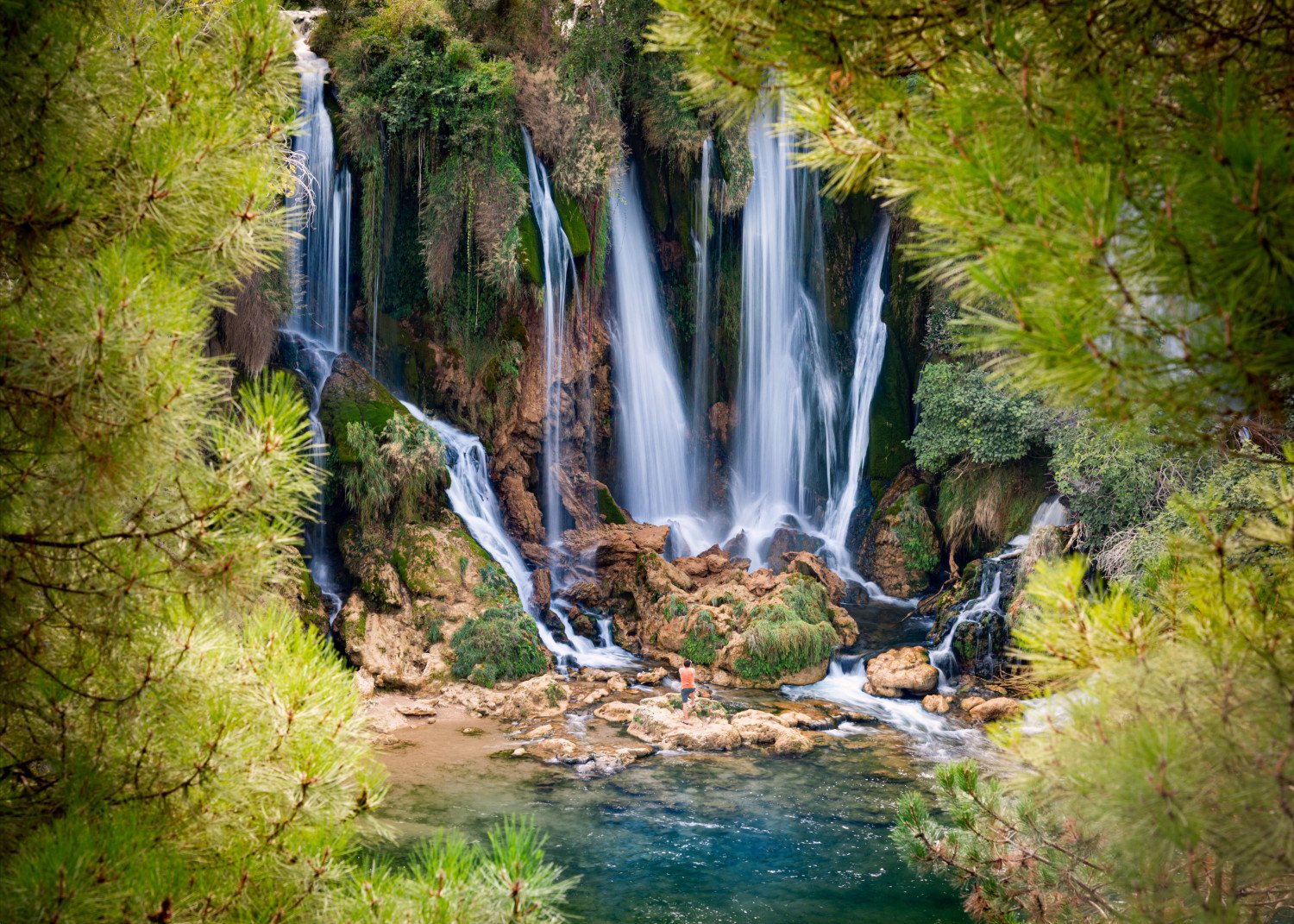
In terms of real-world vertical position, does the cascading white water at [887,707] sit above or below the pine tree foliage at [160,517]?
below

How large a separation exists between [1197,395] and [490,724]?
33.1ft

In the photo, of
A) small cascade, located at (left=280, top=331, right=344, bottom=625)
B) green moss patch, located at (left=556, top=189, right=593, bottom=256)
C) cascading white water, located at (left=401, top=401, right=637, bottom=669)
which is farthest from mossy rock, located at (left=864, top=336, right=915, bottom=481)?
small cascade, located at (left=280, top=331, right=344, bottom=625)

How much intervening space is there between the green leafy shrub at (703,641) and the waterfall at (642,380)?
542 cm

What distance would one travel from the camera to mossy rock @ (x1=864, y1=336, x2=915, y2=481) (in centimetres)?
1991

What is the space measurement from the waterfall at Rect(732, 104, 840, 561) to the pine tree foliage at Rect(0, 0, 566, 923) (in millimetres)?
17817

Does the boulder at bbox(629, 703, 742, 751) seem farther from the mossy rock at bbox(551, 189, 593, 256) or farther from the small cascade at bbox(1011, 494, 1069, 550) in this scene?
the mossy rock at bbox(551, 189, 593, 256)

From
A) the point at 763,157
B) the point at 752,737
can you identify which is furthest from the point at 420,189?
the point at 752,737

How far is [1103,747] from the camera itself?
1978 millimetres

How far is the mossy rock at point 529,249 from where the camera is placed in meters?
15.3

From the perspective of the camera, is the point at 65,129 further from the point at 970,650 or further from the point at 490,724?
the point at 970,650

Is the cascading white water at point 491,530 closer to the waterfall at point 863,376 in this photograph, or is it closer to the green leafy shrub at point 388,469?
the green leafy shrub at point 388,469

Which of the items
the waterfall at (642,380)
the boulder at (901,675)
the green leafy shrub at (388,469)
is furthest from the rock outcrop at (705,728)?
the waterfall at (642,380)

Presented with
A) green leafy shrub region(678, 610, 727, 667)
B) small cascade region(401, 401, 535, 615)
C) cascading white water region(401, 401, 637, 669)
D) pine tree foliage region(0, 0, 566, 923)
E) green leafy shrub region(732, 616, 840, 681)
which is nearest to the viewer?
pine tree foliage region(0, 0, 566, 923)

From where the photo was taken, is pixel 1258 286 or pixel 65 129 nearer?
pixel 1258 286
